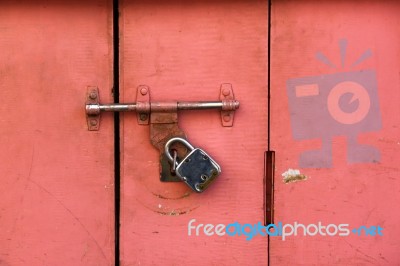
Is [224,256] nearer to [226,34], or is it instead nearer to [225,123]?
[225,123]

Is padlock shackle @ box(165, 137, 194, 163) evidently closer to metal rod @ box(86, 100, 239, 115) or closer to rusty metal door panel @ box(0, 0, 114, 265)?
metal rod @ box(86, 100, 239, 115)

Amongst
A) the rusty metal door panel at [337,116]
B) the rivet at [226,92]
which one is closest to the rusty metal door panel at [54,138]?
the rivet at [226,92]

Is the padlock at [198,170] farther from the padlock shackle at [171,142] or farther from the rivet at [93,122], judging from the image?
the rivet at [93,122]

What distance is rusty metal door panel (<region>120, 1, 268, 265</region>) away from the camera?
154cm

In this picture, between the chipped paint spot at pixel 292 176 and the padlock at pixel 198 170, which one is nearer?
the padlock at pixel 198 170

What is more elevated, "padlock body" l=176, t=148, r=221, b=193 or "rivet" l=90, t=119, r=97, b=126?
"rivet" l=90, t=119, r=97, b=126

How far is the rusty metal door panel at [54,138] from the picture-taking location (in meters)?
1.53

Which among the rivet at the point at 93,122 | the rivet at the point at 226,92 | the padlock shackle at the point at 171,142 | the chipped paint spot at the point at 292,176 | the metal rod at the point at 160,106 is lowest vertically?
the chipped paint spot at the point at 292,176

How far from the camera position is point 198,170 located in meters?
1.48

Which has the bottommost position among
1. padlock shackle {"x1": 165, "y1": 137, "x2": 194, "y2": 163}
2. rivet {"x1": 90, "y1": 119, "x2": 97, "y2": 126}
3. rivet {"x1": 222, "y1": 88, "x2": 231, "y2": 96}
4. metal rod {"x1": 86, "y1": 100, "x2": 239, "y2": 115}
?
padlock shackle {"x1": 165, "y1": 137, "x2": 194, "y2": 163}

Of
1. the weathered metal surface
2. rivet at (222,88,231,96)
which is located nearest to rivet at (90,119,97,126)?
the weathered metal surface

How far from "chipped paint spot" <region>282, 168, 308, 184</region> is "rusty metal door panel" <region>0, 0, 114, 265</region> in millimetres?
625

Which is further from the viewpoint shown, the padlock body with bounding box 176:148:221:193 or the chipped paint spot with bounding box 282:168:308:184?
the chipped paint spot with bounding box 282:168:308:184

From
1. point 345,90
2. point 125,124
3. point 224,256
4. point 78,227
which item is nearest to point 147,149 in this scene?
point 125,124
